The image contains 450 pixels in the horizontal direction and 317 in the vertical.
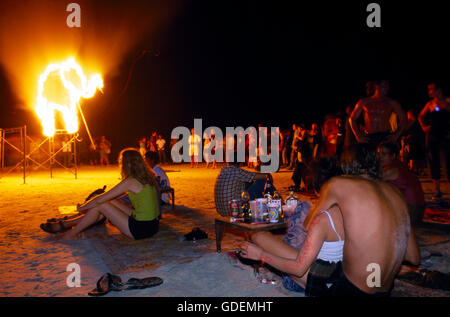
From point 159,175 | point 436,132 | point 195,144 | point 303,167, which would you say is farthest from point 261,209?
point 195,144

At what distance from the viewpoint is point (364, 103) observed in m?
6.96

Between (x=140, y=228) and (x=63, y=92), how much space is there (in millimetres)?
11373

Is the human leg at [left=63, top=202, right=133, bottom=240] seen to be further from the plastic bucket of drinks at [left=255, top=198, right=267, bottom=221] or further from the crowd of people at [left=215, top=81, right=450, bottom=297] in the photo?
the crowd of people at [left=215, top=81, right=450, bottom=297]

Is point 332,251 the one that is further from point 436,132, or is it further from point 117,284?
point 436,132

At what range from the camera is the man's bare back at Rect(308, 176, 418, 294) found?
2363mm

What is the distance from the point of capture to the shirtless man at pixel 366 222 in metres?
2.37

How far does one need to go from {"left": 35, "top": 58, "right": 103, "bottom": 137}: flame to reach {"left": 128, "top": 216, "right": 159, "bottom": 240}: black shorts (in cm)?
948

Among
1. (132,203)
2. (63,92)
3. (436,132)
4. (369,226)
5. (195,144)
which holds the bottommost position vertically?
(132,203)

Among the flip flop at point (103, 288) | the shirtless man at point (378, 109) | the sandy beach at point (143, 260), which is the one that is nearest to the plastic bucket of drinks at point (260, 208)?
the sandy beach at point (143, 260)

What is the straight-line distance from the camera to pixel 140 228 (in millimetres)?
5164

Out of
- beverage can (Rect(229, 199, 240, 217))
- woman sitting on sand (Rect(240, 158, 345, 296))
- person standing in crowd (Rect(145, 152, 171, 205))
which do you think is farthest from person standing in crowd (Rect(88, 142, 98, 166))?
woman sitting on sand (Rect(240, 158, 345, 296))

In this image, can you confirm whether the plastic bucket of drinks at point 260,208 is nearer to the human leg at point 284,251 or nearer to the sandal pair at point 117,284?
the human leg at point 284,251
